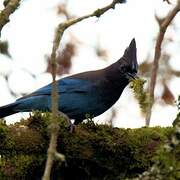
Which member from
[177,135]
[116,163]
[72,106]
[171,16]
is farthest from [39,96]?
[177,135]

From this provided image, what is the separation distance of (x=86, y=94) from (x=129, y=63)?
1.49ft

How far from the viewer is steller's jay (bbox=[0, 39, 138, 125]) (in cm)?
438

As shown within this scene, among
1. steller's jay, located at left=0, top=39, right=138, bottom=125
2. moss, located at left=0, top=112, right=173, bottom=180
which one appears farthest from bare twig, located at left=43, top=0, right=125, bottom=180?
steller's jay, located at left=0, top=39, right=138, bottom=125

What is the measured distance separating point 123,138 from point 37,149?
A: 46cm

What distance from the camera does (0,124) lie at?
3.19 metres

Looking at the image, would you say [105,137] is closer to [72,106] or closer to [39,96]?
[72,106]

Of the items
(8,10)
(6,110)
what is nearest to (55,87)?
(8,10)

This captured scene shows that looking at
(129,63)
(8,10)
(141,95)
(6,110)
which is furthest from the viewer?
(6,110)

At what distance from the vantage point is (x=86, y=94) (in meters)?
4.55

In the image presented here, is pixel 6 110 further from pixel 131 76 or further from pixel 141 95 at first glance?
pixel 141 95

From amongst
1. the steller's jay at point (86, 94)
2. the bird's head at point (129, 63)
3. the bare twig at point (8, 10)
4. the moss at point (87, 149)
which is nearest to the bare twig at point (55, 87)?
the bare twig at point (8, 10)

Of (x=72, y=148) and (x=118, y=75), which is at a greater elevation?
(x=118, y=75)

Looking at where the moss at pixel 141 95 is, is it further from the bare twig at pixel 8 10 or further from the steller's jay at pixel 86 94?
the steller's jay at pixel 86 94

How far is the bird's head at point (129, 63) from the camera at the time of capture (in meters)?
4.14
